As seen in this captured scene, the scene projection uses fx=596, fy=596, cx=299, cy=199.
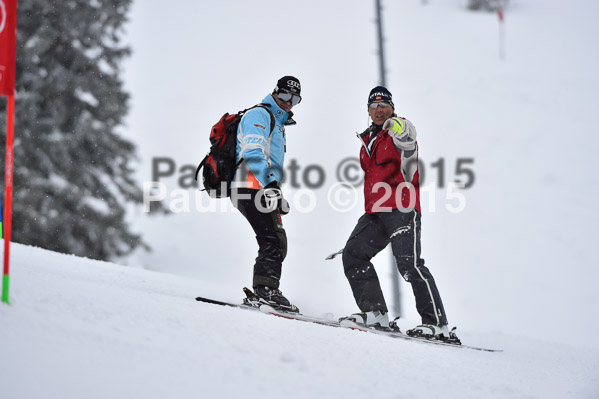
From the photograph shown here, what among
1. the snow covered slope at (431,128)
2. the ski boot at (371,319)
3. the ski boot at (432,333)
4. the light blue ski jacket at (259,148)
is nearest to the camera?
the ski boot at (432,333)

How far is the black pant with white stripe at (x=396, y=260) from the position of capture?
4.56 metres

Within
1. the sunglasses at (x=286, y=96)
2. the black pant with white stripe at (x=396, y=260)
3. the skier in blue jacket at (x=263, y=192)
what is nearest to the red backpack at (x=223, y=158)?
the skier in blue jacket at (x=263, y=192)

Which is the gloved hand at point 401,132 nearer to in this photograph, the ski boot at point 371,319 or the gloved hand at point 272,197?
the gloved hand at point 272,197

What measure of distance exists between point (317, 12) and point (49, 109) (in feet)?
91.3

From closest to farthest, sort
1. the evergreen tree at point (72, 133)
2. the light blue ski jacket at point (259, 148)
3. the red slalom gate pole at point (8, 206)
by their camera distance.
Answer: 1. the red slalom gate pole at point (8, 206)
2. the light blue ski jacket at point (259, 148)
3. the evergreen tree at point (72, 133)

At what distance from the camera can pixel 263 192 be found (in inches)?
189

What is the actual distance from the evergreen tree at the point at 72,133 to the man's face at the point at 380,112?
9.34 metres

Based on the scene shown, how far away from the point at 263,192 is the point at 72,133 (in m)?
9.64

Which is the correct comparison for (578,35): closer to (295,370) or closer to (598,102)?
(598,102)

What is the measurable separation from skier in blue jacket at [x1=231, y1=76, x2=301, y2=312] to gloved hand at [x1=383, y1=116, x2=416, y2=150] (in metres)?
0.98

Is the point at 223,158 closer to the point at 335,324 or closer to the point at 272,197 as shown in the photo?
the point at 272,197

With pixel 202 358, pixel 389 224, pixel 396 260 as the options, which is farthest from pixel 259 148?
pixel 202 358

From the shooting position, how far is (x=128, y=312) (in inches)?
122

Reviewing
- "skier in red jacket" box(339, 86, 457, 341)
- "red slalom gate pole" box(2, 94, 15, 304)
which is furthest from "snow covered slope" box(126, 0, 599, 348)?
"red slalom gate pole" box(2, 94, 15, 304)
